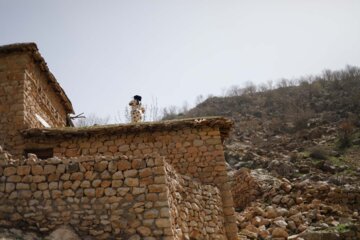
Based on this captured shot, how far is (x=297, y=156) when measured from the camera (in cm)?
2752

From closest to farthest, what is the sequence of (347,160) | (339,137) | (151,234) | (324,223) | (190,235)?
(151,234) → (190,235) → (324,223) → (347,160) → (339,137)

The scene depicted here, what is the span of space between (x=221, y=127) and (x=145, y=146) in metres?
2.42

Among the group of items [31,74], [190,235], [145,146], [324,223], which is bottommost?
[324,223]

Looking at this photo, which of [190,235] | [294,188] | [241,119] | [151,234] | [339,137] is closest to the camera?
[151,234]

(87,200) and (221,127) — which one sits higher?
(221,127)

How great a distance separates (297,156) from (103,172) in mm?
22841

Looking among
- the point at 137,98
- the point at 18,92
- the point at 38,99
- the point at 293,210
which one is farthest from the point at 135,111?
the point at 293,210

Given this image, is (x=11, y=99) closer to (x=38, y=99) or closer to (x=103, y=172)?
(x=38, y=99)

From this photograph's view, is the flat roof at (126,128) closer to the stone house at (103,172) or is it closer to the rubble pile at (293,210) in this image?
the stone house at (103,172)

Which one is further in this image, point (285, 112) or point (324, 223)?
point (285, 112)

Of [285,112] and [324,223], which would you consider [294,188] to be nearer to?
[324,223]

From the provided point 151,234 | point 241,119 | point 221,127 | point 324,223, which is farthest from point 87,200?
point 241,119

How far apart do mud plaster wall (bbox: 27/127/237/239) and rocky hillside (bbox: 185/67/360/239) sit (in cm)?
270

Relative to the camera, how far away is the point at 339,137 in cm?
2972
